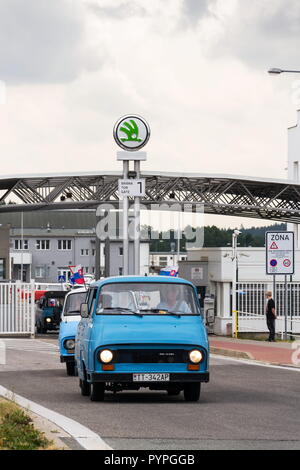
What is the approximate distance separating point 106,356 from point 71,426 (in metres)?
3.63

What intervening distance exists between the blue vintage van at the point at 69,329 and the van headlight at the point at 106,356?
6.96m

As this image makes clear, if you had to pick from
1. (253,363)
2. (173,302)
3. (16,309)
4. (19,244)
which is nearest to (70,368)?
(253,363)

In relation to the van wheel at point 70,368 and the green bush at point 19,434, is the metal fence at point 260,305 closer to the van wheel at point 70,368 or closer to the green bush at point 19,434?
the van wheel at point 70,368

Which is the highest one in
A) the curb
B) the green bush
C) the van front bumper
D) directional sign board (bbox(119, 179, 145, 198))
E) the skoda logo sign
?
the skoda logo sign

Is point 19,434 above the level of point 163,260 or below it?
below

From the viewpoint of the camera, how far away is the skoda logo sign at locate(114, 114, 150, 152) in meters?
40.6

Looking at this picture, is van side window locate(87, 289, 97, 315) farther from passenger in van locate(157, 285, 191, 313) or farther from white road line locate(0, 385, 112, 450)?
white road line locate(0, 385, 112, 450)

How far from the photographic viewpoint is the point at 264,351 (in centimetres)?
3300

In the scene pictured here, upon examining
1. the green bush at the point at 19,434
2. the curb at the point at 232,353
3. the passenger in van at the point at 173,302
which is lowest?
the curb at the point at 232,353

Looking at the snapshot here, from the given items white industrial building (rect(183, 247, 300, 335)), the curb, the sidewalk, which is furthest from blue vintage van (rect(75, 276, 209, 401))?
white industrial building (rect(183, 247, 300, 335))

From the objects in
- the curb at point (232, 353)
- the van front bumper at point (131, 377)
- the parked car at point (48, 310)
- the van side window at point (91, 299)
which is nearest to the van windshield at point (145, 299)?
the van side window at point (91, 299)

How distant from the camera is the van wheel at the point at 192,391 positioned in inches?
677

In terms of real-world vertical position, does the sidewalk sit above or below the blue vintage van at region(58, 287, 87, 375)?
below

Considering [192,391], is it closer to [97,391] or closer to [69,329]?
[97,391]
